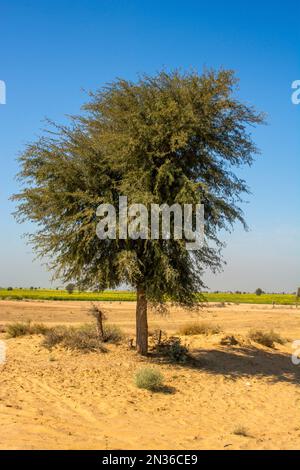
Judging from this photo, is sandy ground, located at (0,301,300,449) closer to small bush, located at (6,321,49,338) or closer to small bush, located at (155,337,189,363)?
small bush, located at (155,337,189,363)

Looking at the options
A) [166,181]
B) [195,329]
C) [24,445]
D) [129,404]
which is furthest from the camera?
[195,329]

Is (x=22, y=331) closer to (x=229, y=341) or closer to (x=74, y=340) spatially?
(x=74, y=340)

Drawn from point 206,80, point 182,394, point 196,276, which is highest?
point 206,80

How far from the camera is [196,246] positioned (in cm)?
1728

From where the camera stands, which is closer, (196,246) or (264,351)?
(196,246)

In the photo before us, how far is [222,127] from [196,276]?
223 inches

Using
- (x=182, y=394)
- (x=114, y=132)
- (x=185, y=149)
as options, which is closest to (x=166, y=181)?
(x=185, y=149)

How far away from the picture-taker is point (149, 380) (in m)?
14.4

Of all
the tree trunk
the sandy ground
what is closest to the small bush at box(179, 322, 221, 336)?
the sandy ground

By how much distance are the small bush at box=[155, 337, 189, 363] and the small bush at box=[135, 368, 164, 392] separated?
360cm

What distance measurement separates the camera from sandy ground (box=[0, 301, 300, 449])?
10.0m

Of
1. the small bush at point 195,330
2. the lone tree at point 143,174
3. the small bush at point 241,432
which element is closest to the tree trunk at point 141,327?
the lone tree at point 143,174

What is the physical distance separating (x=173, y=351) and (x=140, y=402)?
5.39m

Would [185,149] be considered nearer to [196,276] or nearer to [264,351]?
[196,276]
